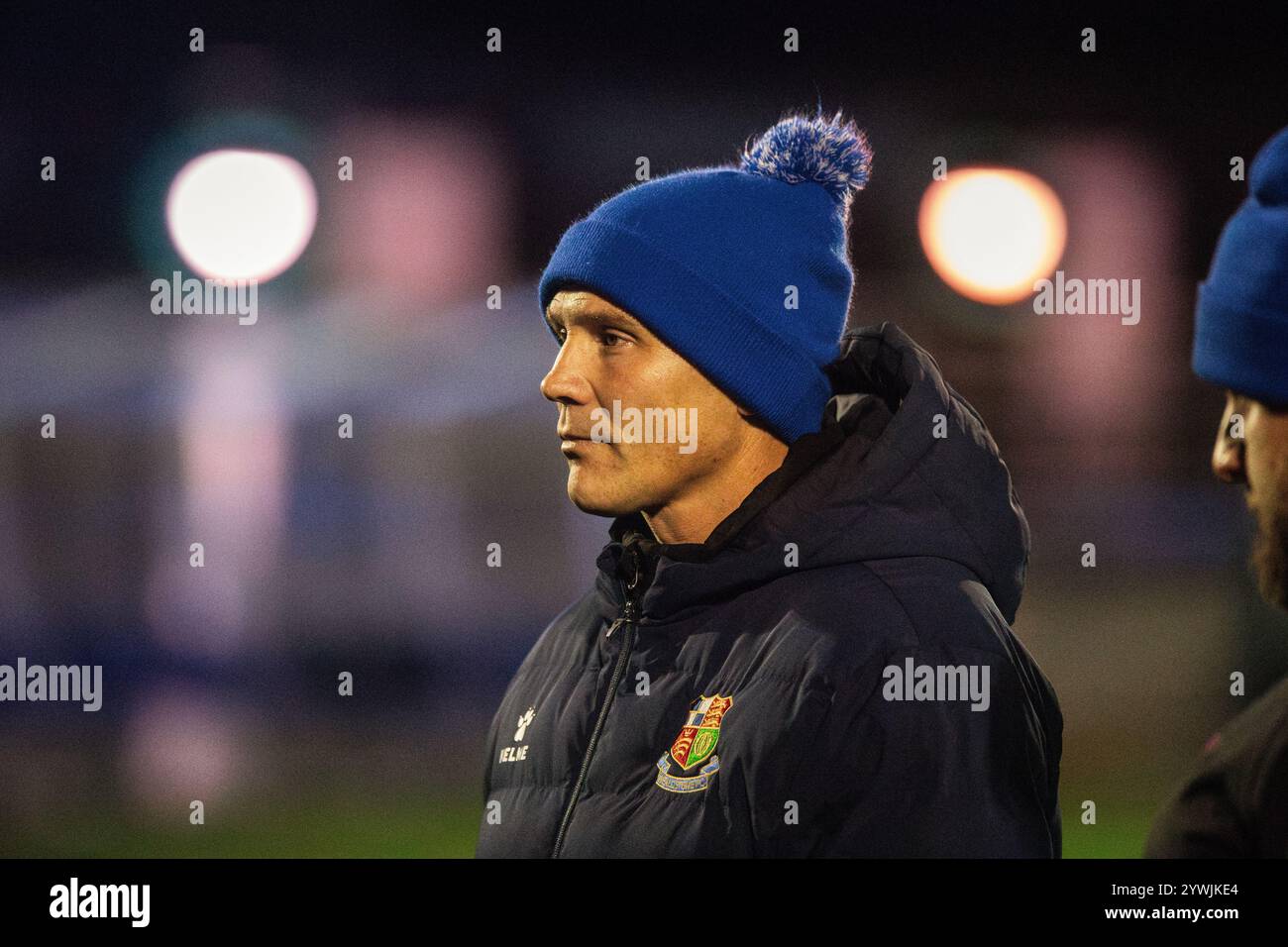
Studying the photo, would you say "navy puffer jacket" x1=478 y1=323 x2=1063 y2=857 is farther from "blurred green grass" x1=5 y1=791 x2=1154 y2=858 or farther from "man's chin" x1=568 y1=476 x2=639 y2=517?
"blurred green grass" x1=5 y1=791 x2=1154 y2=858

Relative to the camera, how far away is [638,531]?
200 centimetres

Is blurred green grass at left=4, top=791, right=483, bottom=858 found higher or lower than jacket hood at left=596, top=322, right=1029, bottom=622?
lower

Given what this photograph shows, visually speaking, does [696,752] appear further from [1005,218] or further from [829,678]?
[1005,218]

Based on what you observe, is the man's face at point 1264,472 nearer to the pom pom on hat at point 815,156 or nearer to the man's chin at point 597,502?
the pom pom on hat at point 815,156

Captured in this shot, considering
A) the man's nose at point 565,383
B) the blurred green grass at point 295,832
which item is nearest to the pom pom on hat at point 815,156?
the man's nose at point 565,383

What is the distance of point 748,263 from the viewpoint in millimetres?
1911

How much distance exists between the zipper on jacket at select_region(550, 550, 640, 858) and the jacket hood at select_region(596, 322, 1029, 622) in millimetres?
30

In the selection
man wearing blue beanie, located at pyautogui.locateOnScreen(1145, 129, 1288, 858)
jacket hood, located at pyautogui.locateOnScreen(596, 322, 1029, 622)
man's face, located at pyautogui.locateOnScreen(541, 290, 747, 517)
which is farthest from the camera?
man's face, located at pyautogui.locateOnScreen(541, 290, 747, 517)

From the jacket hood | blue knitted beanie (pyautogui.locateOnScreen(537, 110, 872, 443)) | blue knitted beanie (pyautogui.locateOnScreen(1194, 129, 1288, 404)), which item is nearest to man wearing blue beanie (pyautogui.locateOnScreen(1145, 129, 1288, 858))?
blue knitted beanie (pyautogui.locateOnScreen(1194, 129, 1288, 404))

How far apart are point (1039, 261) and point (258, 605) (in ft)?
6.25

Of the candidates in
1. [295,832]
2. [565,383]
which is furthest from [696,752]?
[295,832]

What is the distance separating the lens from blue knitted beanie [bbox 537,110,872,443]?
6.16 ft

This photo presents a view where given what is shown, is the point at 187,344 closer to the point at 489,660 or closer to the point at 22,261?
the point at 22,261

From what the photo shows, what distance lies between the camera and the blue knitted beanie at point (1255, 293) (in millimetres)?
1573
